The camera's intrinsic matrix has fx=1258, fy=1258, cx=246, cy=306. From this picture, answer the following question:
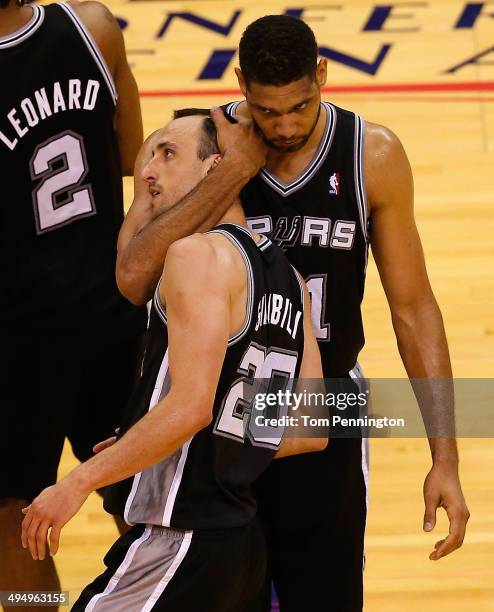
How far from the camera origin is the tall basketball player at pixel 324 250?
10.7ft

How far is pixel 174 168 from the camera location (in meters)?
3.35

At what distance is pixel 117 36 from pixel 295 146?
0.84m

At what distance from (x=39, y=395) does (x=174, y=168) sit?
0.94m

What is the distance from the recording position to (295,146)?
11.1 ft

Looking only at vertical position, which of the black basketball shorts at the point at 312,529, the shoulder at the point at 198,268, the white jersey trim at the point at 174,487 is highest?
the shoulder at the point at 198,268

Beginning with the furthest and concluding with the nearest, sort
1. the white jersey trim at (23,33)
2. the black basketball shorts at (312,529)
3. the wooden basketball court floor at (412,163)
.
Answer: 1. the wooden basketball court floor at (412,163)
2. the white jersey trim at (23,33)
3. the black basketball shorts at (312,529)

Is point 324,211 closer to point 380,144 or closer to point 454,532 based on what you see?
point 380,144

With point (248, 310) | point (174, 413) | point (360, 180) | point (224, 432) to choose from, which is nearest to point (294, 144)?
point (360, 180)

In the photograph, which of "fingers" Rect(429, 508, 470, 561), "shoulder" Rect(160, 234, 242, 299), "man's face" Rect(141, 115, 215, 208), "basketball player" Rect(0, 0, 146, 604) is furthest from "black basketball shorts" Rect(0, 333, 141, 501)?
"fingers" Rect(429, 508, 470, 561)

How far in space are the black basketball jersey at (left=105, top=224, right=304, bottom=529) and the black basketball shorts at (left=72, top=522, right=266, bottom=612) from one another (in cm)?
4

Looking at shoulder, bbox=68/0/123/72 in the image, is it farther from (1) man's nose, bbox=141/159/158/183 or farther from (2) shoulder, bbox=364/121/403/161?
(2) shoulder, bbox=364/121/403/161

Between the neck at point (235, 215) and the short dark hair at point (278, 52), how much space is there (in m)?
0.33

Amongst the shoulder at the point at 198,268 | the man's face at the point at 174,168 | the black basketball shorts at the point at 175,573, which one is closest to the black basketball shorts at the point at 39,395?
the man's face at the point at 174,168

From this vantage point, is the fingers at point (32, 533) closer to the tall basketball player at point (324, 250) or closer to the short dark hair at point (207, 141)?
the tall basketball player at point (324, 250)
